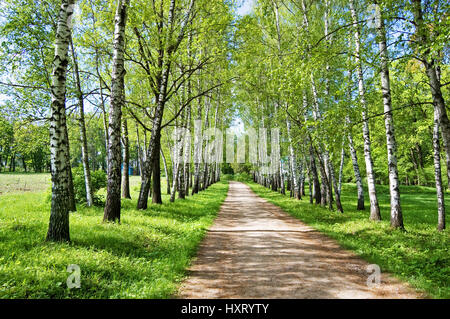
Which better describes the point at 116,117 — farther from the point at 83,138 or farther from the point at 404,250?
the point at 404,250

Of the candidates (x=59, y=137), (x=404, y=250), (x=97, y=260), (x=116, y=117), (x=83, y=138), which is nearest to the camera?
(x=97, y=260)

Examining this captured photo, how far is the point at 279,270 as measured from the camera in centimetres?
578

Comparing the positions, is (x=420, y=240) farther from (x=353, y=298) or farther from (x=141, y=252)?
(x=141, y=252)

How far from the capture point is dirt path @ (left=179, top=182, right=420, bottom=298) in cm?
467

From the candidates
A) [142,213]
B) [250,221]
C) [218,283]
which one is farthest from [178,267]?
[250,221]

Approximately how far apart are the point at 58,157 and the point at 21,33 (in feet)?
23.9

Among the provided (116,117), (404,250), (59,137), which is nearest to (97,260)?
(59,137)

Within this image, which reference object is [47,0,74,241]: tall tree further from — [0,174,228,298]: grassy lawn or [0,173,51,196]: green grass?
[0,173,51,196]: green grass

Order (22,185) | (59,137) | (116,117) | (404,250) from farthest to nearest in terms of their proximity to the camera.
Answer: (22,185), (116,117), (404,250), (59,137)

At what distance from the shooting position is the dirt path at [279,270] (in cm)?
467

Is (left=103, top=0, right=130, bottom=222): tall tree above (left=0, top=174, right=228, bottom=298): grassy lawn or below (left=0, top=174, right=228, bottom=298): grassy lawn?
above

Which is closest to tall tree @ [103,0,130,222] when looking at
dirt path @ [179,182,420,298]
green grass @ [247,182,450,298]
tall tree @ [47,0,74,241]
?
tall tree @ [47,0,74,241]

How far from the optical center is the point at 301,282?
5102 millimetres

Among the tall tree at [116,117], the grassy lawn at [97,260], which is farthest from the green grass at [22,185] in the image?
the grassy lawn at [97,260]
